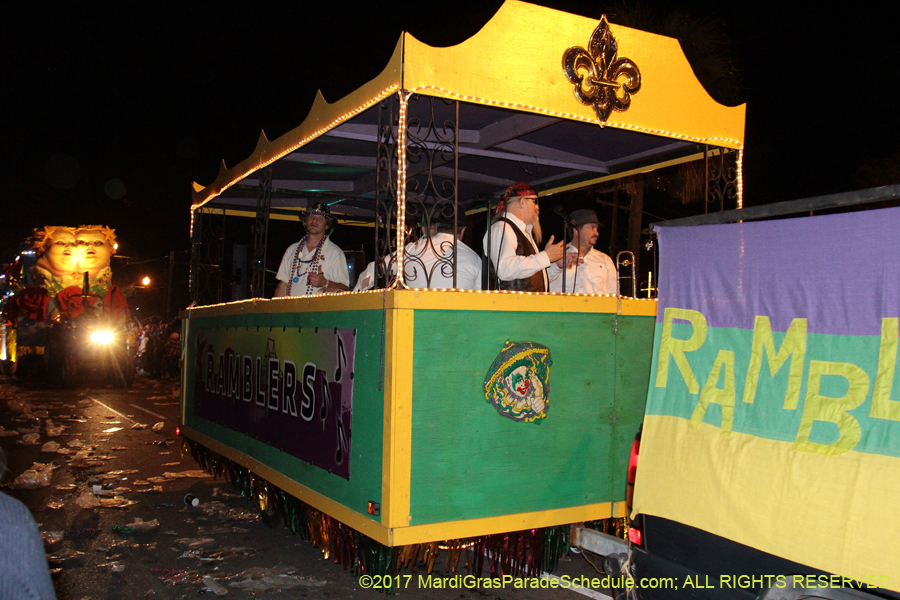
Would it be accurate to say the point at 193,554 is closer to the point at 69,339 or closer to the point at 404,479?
the point at 404,479

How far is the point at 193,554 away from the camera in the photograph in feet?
17.9

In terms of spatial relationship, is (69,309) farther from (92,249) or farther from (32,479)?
(32,479)

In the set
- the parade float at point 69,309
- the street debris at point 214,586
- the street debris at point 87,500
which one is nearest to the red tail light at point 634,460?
the street debris at point 214,586

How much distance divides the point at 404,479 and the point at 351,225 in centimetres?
690

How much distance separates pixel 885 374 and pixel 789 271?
526mm

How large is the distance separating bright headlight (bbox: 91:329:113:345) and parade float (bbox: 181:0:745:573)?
15485mm

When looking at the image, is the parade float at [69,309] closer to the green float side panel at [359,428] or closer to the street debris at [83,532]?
the street debris at [83,532]

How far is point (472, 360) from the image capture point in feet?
13.3

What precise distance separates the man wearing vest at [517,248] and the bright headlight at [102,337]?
17.1m

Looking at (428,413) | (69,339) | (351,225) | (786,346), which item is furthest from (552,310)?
(69,339)

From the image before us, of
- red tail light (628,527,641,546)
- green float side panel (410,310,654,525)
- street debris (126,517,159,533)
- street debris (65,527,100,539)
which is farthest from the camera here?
street debris (126,517,159,533)

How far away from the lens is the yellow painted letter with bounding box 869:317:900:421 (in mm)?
2352

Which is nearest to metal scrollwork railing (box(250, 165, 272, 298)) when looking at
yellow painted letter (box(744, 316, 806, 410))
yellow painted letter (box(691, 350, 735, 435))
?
yellow painted letter (box(691, 350, 735, 435))

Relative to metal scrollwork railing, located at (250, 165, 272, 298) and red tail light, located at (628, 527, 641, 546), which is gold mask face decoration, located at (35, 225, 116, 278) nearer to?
metal scrollwork railing, located at (250, 165, 272, 298)
